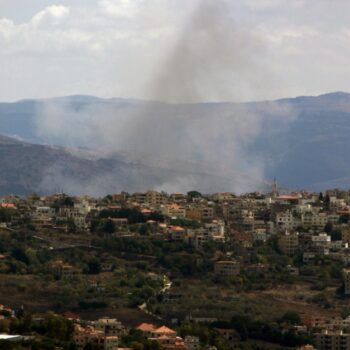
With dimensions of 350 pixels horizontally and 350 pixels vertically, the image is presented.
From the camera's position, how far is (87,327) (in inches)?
2768

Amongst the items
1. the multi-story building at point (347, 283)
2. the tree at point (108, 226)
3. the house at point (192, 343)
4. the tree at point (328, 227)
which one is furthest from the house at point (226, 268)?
the house at point (192, 343)

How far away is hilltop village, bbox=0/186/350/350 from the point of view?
7125 centimetres

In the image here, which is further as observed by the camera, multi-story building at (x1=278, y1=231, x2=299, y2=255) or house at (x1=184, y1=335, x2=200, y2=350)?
multi-story building at (x1=278, y1=231, x2=299, y2=255)

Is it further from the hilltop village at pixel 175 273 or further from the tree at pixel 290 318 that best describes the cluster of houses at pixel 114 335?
the tree at pixel 290 318

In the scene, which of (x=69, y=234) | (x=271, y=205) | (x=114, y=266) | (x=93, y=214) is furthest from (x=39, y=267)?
(x=271, y=205)

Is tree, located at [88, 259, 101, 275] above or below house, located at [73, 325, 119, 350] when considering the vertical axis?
above

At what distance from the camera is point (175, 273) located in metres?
87.7

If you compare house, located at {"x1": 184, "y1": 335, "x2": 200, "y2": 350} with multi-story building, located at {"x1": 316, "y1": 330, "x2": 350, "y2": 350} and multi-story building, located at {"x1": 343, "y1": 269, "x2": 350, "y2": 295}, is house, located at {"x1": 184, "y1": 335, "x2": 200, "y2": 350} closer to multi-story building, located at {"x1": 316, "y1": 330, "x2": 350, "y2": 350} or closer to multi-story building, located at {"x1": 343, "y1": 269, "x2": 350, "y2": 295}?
multi-story building, located at {"x1": 316, "y1": 330, "x2": 350, "y2": 350}

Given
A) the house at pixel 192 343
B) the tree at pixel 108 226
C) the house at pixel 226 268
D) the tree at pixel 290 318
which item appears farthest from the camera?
the tree at pixel 108 226

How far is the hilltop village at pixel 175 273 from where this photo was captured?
71.2 meters

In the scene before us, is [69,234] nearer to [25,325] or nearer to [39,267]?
[39,267]

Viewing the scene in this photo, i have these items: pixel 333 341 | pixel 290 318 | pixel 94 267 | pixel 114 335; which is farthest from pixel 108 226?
pixel 114 335

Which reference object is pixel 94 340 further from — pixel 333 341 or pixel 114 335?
pixel 333 341

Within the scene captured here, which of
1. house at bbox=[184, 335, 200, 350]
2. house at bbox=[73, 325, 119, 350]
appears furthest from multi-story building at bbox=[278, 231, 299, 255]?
house at bbox=[73, 325, 119, 350]
